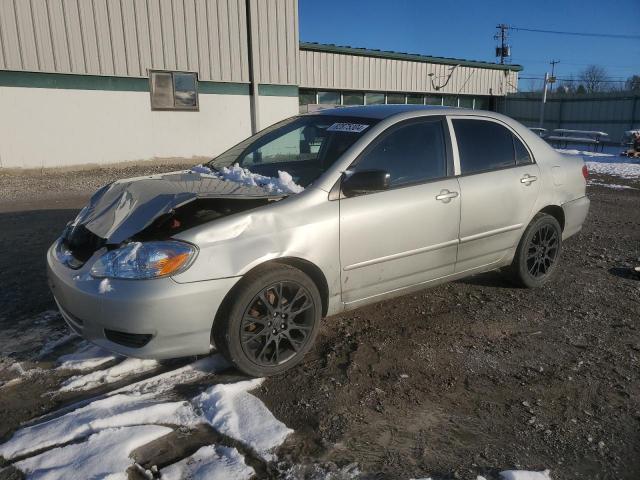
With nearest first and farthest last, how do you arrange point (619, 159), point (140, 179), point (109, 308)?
point (109, 308)
point (140, 179)
point (619, 159)

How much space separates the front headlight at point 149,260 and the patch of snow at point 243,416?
A: 751 millimetres

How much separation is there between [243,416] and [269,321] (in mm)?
597

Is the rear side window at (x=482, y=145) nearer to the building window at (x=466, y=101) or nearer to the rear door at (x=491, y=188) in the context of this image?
the rear door at (x=491, y=188)

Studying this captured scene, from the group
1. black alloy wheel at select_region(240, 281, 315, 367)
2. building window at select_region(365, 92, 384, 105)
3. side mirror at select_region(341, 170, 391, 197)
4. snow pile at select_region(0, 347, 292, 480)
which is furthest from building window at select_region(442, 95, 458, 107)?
snow pile at select_region(0, 347, 292, 480)

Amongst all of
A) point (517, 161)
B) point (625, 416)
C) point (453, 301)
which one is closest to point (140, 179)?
point (453, 301)

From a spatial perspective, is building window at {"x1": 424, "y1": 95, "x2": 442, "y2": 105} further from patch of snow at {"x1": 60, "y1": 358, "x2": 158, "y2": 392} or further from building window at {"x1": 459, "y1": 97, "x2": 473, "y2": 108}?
patch of snow at {"x1": 60, "y1": 358, "x2": 158, "y2": 392}

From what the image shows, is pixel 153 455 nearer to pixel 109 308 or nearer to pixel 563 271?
pixel 109 308

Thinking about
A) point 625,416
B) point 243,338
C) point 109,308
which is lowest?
point 625,416

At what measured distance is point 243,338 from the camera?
121 inches

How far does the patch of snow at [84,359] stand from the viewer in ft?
10.8

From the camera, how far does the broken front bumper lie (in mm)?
2787

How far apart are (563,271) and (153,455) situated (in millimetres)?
4389

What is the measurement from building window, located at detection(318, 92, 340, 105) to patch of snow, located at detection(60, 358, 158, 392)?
1619 centimetres

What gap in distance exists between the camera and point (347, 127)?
12.7 ft
